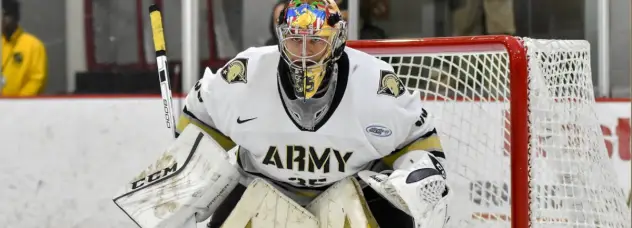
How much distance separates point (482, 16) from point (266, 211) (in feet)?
5.28

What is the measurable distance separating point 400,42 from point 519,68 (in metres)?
0.40

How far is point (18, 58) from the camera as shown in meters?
3.46

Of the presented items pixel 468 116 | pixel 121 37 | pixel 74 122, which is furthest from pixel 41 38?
pixel 468 116

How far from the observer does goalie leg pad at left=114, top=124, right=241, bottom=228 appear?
5.37 feet

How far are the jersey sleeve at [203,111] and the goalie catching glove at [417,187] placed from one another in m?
0.28

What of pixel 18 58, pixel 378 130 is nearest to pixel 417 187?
pixel 378 130

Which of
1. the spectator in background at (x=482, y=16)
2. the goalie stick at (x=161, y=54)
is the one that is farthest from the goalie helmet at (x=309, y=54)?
the spectator in background at (x=482, y=16)

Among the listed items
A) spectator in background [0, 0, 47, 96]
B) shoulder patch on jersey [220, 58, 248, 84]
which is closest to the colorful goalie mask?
shoulder patch on jersey [220, 58, 248, 84]

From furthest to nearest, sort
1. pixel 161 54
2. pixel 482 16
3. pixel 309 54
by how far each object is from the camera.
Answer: pixel 482 16
pixel 161 54
pixel 309 54

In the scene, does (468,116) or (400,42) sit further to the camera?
(468,116)

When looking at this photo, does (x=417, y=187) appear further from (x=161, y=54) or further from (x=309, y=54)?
(x=161, y=54)

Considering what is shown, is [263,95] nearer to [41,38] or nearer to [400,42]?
[400,42]

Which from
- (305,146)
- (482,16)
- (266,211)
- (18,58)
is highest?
(482,16)

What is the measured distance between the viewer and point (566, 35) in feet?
9.65
